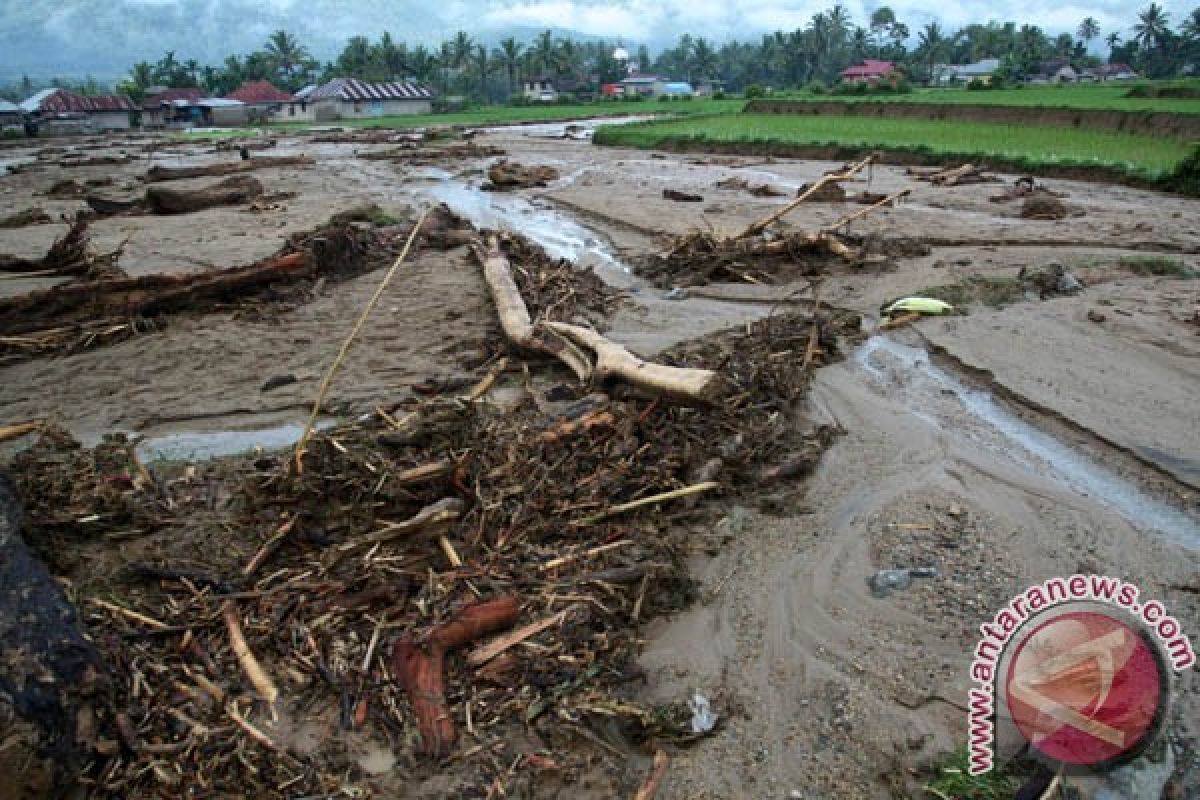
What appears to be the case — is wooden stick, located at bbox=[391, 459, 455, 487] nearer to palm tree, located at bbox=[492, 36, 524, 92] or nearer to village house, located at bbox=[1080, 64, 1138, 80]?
palm tree, located at bbox=[492, 36, 524, 92]

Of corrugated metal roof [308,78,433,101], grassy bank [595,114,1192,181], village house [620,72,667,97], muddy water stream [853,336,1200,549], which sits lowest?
muddy water stream [853,336,1200,549]

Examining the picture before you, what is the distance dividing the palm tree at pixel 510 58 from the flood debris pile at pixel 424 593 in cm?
8874

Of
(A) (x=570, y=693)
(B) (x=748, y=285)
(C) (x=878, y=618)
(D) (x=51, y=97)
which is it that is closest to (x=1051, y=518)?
(C) (x=878, y=618)

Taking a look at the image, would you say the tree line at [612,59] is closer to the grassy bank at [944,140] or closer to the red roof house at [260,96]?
the red roof house at [260,96]

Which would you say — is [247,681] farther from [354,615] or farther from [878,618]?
[878,618]

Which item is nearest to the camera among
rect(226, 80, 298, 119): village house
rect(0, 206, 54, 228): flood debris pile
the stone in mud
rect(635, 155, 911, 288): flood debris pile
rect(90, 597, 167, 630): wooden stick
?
rect(90, 597, 167, 630): wooden stick

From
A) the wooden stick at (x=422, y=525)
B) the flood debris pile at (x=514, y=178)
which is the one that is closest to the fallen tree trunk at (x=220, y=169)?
the flood debris pile at (x=514, y=178)

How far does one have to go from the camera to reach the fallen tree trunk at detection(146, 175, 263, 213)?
1575 centimetres

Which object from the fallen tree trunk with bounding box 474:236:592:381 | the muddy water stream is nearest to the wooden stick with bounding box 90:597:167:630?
the fallen tree trunk with bounding box 474:236:592:381

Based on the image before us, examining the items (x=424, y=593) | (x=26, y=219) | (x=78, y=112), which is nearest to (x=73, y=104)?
(x=78, y=112)

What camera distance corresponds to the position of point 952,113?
102 feet

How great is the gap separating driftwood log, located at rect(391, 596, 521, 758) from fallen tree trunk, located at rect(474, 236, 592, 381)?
115 inches

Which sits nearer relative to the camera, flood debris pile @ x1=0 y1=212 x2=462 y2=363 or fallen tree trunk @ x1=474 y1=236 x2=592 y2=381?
fallen tree trunk @ x1=474 y1=236 x2=592 y2=381

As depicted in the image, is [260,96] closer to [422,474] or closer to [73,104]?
[73,104]
